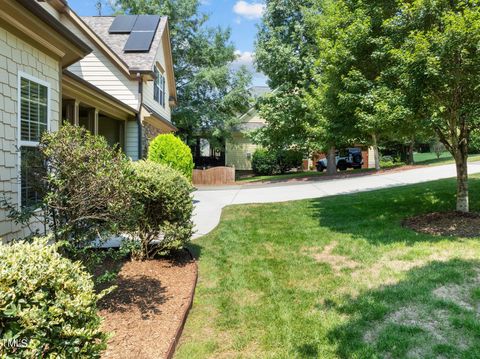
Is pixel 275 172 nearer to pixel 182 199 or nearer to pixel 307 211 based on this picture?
pixel 307 211

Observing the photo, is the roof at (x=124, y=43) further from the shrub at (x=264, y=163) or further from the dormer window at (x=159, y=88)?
the shrub at (x=264, y=163)

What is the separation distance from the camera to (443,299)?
13.5 ft

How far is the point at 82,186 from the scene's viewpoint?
3979 mm

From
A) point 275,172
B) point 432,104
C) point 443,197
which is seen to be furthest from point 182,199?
point 275,172

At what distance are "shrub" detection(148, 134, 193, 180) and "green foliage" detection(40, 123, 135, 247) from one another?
278 inches

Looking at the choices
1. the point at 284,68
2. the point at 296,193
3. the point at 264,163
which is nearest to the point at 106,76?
the point at 296,193

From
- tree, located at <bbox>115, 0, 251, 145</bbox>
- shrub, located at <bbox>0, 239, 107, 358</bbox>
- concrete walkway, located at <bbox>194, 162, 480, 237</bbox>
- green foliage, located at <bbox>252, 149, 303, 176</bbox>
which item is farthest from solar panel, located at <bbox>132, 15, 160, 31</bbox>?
shrub, located at <bbox>0, 239, 107, 358</bbox>

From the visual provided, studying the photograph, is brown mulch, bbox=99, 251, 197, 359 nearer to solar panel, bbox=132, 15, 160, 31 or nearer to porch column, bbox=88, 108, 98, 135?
porch column, bbox=88, 108, 98, 135

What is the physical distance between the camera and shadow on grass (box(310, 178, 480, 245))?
22.7 feet

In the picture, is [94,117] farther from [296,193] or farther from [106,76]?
[296,193]

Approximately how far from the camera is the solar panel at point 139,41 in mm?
14930

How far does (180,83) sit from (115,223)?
2366 centimetres

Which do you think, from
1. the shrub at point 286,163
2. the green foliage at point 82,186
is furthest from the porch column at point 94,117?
the shrub at point 286,163

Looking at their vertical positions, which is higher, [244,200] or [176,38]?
[176,38]
